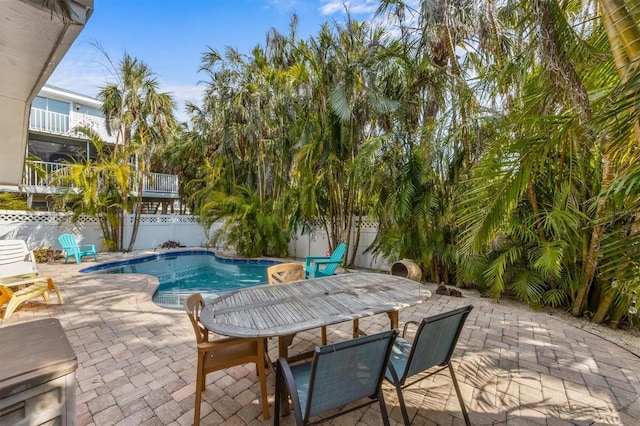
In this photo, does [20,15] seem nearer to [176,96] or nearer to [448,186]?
[448,186]

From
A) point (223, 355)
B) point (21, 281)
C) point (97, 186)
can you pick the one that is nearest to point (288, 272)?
point (223, 355)

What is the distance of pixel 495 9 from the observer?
12.4ft

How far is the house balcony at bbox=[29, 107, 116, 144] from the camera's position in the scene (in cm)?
1302

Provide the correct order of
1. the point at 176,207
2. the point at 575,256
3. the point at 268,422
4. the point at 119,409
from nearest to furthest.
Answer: the point at 268,422, the point at 119,409, the point at 575,256, the point at 176,207

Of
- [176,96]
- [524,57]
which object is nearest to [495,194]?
[524,57]

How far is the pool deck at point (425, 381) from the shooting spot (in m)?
2.27

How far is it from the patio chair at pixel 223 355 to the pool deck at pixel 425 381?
250 mm

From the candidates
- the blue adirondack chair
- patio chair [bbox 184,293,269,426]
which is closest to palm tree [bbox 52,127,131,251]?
the blue adirondack chair

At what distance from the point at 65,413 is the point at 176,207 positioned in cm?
2268

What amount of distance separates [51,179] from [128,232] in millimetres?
3167

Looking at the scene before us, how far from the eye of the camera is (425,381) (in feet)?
9.04

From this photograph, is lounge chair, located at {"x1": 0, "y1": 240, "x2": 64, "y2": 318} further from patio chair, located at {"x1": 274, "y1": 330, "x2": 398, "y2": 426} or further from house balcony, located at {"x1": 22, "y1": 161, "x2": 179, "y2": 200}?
house balcony, located at {"x1": 22, "y1": 161, "x2": 179, "y2": 200}

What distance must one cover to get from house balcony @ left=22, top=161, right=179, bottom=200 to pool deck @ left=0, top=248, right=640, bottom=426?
8523 millimetres

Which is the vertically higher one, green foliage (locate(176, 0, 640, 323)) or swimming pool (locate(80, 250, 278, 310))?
green foliage (locate(176, 0, 640, 323))
